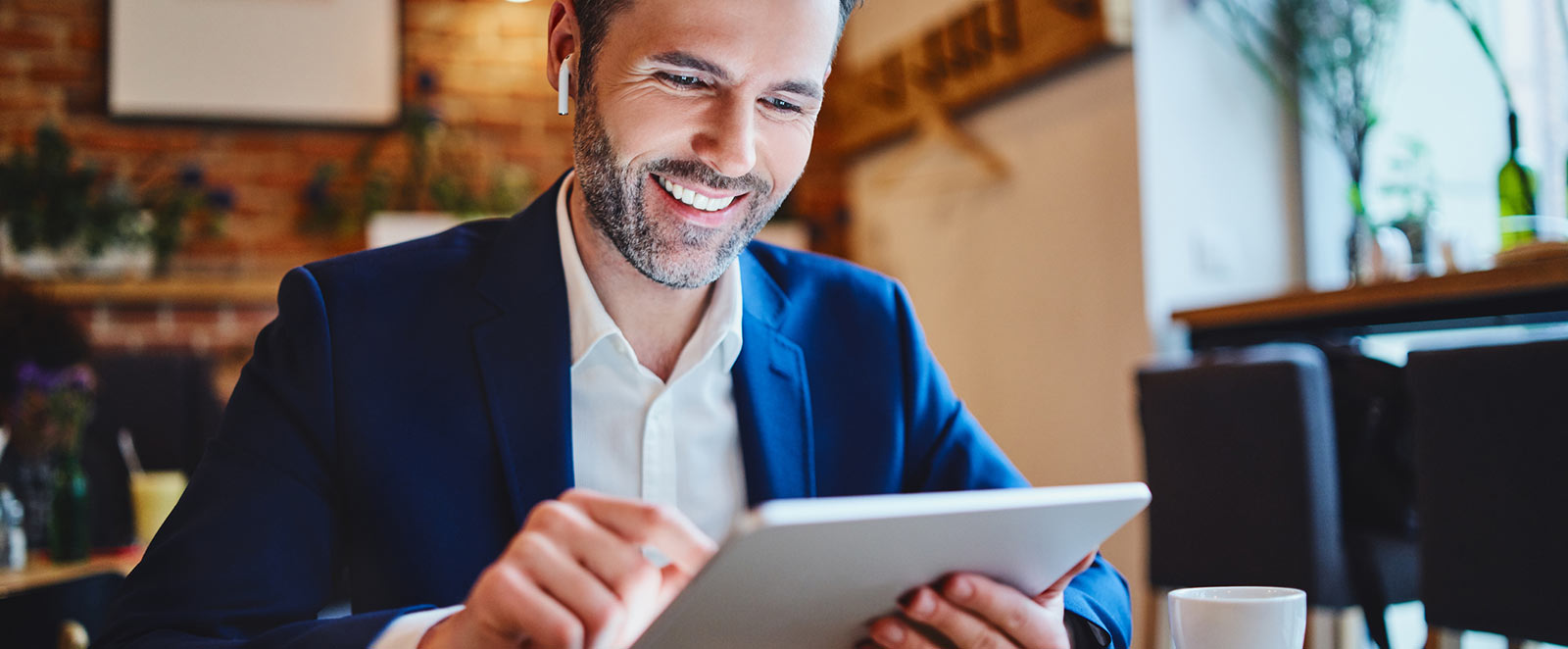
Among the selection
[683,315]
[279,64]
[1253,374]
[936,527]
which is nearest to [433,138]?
[279,64]

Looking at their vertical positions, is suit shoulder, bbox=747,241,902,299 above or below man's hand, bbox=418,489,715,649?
above

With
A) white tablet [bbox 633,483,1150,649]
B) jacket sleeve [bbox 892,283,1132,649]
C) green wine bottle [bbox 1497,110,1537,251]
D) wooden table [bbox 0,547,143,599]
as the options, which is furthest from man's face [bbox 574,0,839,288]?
green wine bottle [bbox 1497,110,1537,251]

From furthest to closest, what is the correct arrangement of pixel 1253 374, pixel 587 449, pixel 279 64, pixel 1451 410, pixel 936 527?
pixel 279 64, pixel 1253 374, pixel 1451 410, pixel 587 449, pixel 936 527

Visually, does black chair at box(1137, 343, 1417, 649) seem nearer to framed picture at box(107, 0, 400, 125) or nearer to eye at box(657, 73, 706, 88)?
eye at box(657, 73, 706, 88)

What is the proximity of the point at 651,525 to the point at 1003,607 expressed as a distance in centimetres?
24

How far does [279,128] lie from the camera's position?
13.8 ft

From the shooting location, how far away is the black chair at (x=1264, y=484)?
2.19 metres

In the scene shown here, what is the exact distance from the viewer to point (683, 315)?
119 cm

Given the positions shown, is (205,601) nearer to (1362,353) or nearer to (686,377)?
(686,377)

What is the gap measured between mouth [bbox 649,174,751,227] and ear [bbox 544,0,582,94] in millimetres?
148

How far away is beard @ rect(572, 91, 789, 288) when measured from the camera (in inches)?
40.6

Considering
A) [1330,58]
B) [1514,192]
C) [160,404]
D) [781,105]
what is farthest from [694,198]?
[160,404]

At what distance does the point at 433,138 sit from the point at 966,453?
3489mm

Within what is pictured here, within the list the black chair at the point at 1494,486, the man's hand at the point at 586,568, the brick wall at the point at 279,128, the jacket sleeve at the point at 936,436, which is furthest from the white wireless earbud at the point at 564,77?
the brick wall at the point at 279,128
